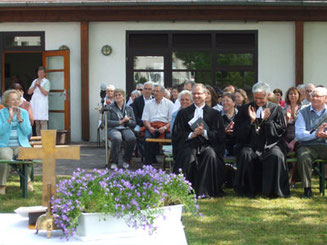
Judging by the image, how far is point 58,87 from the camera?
53.9 feet

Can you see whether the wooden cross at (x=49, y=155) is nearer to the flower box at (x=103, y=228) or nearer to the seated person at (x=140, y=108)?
the flower box at (x=103, y=228)

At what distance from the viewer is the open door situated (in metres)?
16.2

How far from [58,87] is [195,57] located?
3.56 metres

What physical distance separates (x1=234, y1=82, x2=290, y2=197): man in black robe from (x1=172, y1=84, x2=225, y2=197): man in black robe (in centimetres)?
29

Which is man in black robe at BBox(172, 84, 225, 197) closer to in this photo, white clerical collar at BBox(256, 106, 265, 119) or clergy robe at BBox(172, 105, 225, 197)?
clergy robe at BBox(172, 105, 225, 197)

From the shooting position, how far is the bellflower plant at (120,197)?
10.4 feet

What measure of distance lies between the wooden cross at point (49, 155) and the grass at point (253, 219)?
2810mm

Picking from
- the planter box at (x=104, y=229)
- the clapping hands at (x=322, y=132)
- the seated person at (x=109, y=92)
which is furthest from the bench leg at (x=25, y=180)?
the planter box at (x=104, y=229)

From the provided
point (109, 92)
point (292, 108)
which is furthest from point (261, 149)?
point (109, 92)

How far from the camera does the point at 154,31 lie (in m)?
16.2

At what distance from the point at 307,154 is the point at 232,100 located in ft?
5.68

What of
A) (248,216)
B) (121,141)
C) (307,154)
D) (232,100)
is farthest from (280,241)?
(121,141)

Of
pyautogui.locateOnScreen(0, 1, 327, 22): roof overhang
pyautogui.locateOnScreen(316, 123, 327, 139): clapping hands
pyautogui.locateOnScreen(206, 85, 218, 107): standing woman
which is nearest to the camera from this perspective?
pyautogui.locateOnScreen(316, 123, 327, 139): clapping hands

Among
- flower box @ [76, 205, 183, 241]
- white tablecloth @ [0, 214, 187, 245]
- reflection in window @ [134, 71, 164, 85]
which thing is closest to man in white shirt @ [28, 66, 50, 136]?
reflection in window @ [134, 71, 164, 85]
